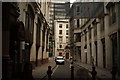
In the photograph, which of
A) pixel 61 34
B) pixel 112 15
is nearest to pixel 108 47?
pixel 112 15

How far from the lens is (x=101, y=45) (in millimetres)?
26891

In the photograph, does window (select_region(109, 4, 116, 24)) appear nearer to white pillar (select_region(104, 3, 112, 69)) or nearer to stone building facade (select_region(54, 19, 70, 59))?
white pillar (select_region(104, 3, 112, 69))

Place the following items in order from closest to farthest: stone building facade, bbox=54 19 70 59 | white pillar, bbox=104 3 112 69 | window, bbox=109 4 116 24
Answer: window, bbox=109 4 116 24
white pillar, bbox=104 3 112 69
stone building facade, bbox=54 19 70 59

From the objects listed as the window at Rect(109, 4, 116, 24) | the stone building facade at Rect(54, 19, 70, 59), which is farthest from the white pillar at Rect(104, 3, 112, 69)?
the stone building facade at Rect(54, 19, 70, 59)

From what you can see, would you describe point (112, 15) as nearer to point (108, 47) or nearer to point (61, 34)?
point (108, 47)

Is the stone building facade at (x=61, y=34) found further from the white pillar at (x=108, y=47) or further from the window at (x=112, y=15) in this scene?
the window at (x=112, y=15)

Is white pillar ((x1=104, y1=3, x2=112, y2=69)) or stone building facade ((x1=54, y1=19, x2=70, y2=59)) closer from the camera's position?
white pillar ((x1=104, y1=3, x2=112, y2=69))

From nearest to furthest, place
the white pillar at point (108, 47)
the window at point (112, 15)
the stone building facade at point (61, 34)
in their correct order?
the window at point (112, 15) → the white pillar at point (108, 47) → the stone building facade at point (61, 34)

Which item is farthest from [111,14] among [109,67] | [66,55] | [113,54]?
[66,55]

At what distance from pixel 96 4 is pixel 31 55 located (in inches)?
450

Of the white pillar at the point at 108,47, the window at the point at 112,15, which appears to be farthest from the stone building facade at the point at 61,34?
the window at the point at 112,15

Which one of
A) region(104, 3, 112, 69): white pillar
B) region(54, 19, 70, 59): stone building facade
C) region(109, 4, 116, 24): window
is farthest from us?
region(54, 19, 70, 59): stone building facade

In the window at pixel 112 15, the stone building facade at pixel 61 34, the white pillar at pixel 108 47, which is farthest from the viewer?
the stone building facade at pixel 61 34

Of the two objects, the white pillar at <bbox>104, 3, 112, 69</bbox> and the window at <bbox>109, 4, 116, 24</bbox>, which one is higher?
the window at <bbox>109, 4, 116, 24</bbox>
